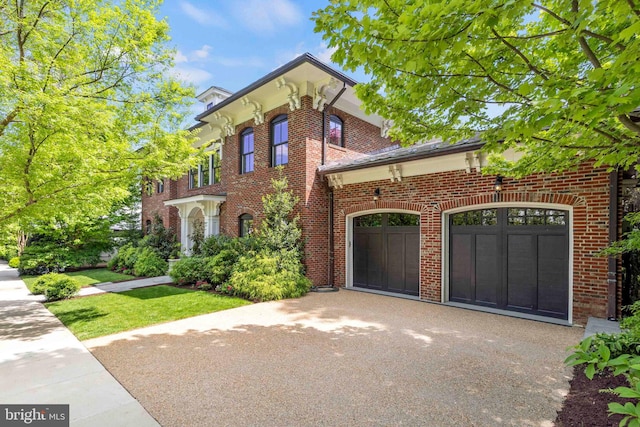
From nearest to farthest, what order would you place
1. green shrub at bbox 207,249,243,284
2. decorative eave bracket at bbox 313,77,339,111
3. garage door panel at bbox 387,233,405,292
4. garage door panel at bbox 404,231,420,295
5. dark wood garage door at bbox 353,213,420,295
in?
garage door panel at bbox 404,231,420,295 → dark wood garage door at bbox 353,213,420,295 → garage door panel at bbox 387,233,405,292 → decorative eave bracket at bbox 313,77,339,111 → green shrub at bbox 207,249,243,284

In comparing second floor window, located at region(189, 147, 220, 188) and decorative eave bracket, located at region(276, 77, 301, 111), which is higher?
decorative eave bracket, located at region(276, 77, 301, 111)

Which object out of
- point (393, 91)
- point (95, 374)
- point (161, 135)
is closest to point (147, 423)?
point (95, 374)

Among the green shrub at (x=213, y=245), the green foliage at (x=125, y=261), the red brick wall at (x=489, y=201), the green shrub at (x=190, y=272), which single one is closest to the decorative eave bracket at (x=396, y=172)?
the red brick wall at (x=489, y=201)

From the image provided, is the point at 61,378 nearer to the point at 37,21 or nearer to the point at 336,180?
the point at 37,21

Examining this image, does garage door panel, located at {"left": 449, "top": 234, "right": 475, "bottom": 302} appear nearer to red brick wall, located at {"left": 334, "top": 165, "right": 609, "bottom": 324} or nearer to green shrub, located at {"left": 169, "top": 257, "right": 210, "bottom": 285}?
red brick wall, located at {"left": 334, "top": 165, "right": 609, "bottom": 324}

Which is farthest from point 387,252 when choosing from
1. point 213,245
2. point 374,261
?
point 213,245

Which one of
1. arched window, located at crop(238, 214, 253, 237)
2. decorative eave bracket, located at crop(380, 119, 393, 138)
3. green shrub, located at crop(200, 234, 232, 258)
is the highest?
decorative eave bracket, located at crop(380, 119, 393, 138)

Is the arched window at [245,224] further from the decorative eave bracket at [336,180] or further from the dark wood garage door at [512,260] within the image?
the dark wood garage door at [512,260]

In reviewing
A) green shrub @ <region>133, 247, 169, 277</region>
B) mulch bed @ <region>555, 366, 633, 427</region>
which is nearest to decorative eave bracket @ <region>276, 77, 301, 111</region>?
mulch bed @ <region>555, 366, 633, 427</region>

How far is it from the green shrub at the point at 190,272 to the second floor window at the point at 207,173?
4.38 m

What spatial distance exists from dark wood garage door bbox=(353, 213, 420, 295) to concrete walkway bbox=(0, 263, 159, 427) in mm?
7045

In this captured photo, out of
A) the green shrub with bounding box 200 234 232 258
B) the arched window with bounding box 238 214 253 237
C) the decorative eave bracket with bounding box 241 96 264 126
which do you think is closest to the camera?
the decorative eave bracket with bounding box 241 96 264 126

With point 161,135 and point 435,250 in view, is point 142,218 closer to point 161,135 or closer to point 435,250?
point 161,135

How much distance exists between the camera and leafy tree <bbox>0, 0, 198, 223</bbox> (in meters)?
4.91
